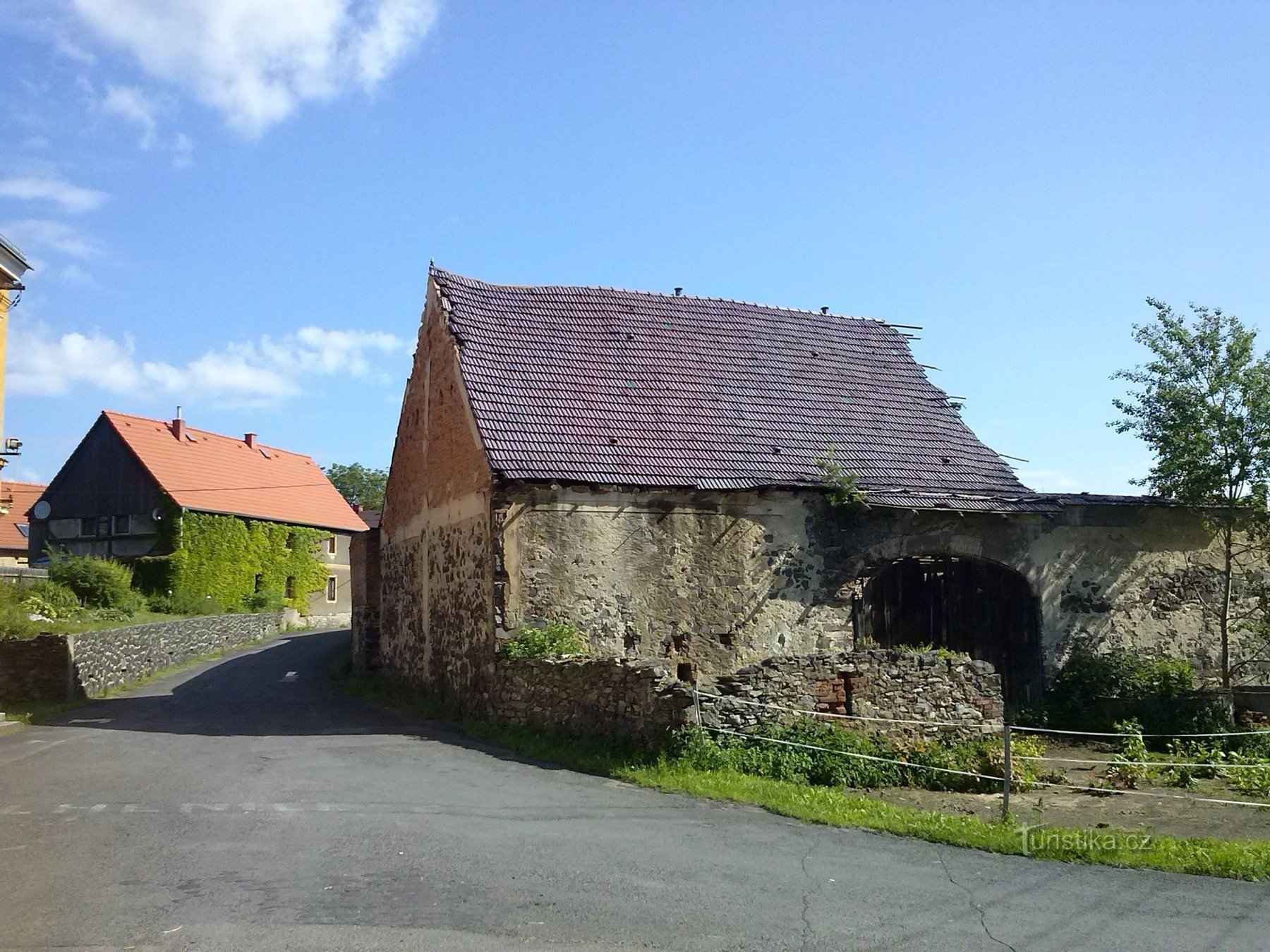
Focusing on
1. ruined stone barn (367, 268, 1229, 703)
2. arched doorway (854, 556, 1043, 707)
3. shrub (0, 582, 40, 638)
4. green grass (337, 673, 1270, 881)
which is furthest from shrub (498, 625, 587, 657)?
shrub (0, 582, 40, 638)

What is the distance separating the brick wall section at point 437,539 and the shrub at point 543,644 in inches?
19.1

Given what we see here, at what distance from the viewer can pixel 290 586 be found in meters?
43.2

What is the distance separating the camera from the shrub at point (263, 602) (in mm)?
38969

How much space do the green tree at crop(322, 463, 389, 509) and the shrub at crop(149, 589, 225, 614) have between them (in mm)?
46168

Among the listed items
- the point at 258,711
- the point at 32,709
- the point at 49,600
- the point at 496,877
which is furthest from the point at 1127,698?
the point at 49,600

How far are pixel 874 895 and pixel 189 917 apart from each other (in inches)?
176

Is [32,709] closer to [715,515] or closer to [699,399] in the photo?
[715,515]

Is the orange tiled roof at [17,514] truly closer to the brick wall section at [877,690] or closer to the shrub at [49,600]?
the shrub at [49,600]

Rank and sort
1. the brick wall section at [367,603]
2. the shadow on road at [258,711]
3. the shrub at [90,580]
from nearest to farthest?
the shadow on road at [258,711] → the brick wall section at [367,603] → the shrub at [90,580]

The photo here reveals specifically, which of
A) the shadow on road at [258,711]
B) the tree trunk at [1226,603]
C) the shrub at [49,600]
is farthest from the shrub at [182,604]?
the tree trunk at [1226,603]

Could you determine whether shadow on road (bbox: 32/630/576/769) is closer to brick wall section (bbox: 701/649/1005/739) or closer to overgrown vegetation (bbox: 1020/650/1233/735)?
brick wall section (bbox: 701/649/1005/739)

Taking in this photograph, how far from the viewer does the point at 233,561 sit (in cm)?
3875

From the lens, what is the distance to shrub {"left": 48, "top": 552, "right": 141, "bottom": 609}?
27078mm

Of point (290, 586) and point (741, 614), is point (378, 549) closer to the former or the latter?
point (741, 614)
